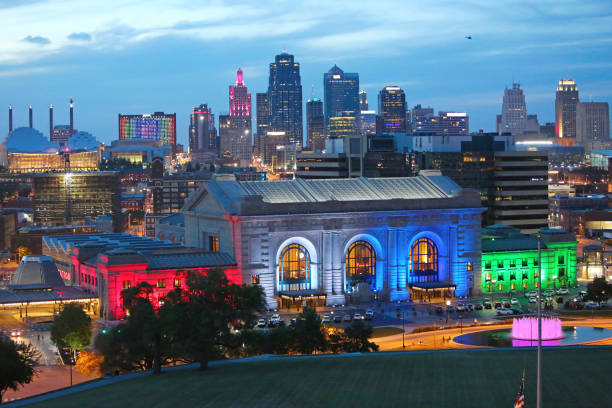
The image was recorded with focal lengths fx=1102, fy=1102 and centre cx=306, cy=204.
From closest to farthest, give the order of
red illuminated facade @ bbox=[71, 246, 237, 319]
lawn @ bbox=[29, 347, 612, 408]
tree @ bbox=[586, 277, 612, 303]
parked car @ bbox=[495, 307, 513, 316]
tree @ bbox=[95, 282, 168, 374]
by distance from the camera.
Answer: lawn @ bbox=[29, 347, 612, 408]
tree @ bbox=[95, 282, 168, 374]
red illuminated facade @ bbox=[71, 246, 237, 319]
parked car @ bbox=[495, 307, 513, 316]
tree @ bbox=[586, 277, 612, 303]

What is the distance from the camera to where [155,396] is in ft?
234

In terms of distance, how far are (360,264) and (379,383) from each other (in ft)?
243

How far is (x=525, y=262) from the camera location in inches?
6078

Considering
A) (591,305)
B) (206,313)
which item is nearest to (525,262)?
(591,305)

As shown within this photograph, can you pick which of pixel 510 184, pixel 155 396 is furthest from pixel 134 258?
pixel 510 184

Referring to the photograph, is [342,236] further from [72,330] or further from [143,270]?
[72,330]

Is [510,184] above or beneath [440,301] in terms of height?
above

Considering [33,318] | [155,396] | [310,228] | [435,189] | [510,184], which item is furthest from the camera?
[510,184]

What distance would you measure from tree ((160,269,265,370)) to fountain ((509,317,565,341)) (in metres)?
31.0

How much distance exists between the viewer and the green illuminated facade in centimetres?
15300

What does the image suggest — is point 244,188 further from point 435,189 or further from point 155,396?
point 155,396

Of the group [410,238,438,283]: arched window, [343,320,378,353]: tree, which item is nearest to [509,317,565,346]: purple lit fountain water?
[343,320,378,353]: tree

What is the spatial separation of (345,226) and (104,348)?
56.9 metres

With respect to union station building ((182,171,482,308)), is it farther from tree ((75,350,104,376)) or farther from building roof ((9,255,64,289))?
tree ((75,350,104,376))
